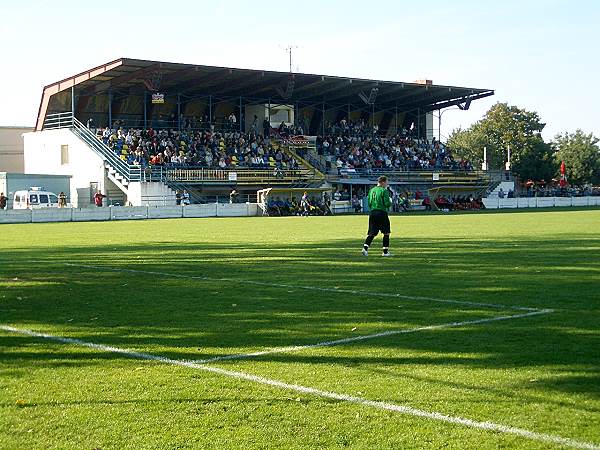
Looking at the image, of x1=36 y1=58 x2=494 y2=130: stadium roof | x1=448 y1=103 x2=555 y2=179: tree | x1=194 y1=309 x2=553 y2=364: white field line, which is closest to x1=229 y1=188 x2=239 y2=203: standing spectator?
x1=36 y1=58 x2=494 y2=130: stadium roof

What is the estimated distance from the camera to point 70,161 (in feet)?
194

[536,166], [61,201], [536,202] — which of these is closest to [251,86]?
[61,201]

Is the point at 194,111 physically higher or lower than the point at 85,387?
higher

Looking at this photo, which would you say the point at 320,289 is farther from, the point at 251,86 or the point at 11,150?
the point at 11,150

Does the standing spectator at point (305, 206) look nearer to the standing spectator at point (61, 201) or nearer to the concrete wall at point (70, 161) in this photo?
the concrete wall at point (70, 161)

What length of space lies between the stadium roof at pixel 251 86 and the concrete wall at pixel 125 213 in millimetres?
10986

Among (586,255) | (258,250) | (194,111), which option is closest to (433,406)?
(586,255)

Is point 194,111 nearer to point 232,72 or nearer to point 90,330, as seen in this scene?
point 232,72

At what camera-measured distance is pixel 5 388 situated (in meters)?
6.75

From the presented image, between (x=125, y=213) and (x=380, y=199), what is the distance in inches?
1268

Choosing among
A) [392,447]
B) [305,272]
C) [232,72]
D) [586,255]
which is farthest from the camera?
[232,72]

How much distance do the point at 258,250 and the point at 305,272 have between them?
5829 millimetres

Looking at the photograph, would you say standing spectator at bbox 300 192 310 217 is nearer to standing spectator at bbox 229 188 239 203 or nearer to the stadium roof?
standing spectator at bbox 229 188 239 203

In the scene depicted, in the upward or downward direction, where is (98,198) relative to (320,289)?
upward
